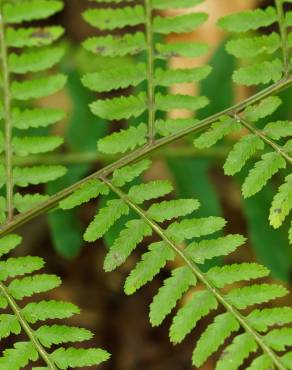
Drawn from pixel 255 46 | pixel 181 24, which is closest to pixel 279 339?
pixel 255 46

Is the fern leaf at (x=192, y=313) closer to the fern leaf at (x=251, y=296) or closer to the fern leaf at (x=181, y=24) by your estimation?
the fern leaf at (x=251, y=296)

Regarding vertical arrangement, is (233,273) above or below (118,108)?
below

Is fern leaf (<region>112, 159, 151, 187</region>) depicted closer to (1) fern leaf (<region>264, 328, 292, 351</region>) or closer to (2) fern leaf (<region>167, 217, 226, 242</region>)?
(2) fern leaf (<region>167, 217, 226, 242</region>)

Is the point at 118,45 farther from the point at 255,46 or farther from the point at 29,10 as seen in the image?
the point at 255,46

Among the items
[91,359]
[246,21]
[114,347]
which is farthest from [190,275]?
[114,347]

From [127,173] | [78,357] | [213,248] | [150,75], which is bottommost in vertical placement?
[78,357]

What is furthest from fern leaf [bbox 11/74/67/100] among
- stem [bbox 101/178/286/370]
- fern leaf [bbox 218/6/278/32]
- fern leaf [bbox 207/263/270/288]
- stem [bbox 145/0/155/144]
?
fern leaf [bbox 207/263/270/288]
